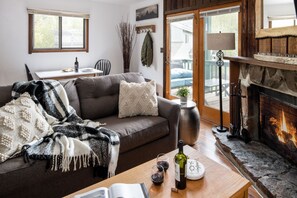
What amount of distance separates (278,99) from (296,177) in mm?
740

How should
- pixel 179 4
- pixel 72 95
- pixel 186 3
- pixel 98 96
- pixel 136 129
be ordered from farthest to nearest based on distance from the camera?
pixel 179 4 < pixel 186 3 < pixel 98 96 < pixel 72 95 < pixel 136 129

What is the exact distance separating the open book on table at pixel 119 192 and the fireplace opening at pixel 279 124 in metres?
1.59

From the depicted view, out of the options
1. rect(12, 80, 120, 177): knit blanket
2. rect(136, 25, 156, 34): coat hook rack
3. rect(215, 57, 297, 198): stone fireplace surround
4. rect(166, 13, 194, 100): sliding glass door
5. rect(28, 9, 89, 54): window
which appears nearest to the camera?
rect(12, 80, 120, 177): knit blanket

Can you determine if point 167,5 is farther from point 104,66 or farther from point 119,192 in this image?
point 119,192

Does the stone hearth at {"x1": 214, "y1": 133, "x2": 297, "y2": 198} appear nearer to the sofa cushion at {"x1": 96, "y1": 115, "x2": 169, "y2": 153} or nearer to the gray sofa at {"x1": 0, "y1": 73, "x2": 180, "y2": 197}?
the gray sofa at {"x1": 0, "y1": 73, "x2": 180, "y2": 197}

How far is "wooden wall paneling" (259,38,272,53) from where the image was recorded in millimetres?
2428

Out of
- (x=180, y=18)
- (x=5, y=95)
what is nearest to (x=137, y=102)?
(x=5, y=95)

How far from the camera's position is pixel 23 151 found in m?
1.67

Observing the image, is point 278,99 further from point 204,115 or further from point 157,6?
point 157,6

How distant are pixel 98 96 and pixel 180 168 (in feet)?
5.20

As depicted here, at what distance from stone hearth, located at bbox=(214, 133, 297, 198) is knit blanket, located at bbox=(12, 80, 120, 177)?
123 cm

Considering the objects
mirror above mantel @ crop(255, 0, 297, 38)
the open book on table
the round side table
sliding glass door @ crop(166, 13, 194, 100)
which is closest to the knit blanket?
the open book on table

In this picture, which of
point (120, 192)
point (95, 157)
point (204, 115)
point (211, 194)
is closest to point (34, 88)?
point (95, 157)

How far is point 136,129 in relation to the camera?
86.1 inches
